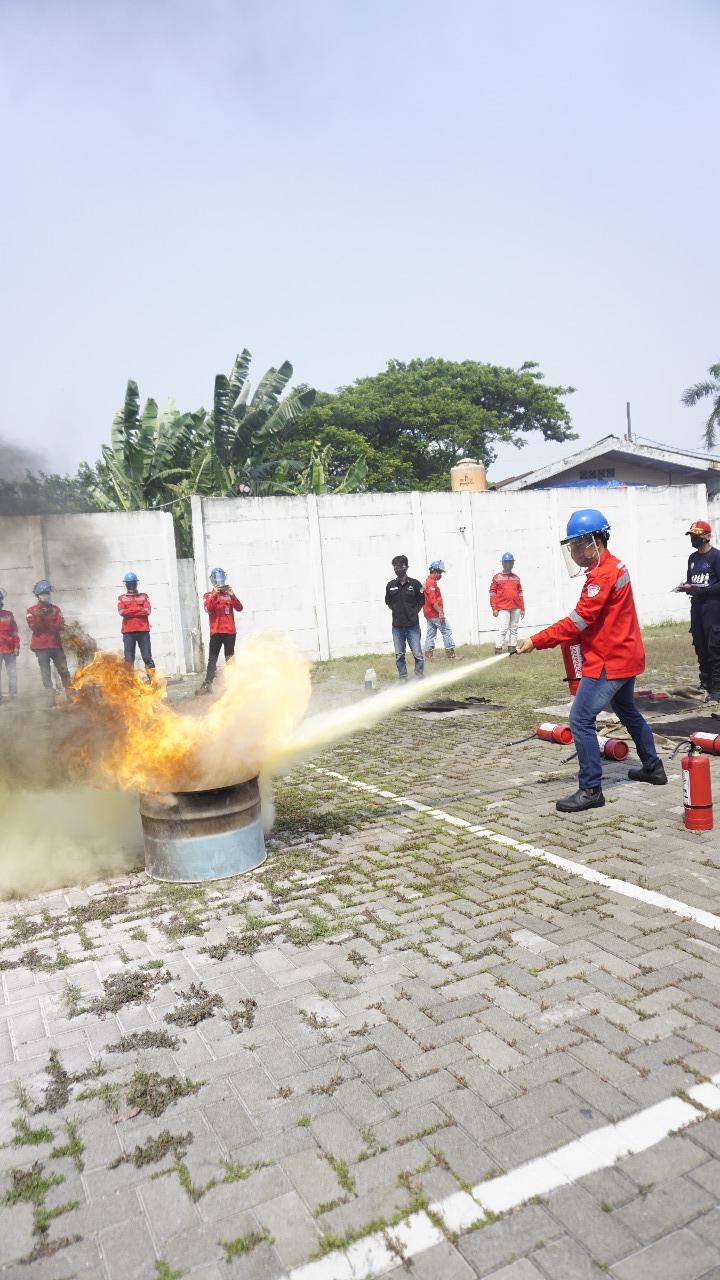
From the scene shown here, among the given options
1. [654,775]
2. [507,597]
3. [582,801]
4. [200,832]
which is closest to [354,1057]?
[200,832]

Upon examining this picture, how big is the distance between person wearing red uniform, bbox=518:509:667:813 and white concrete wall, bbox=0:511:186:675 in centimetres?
1179

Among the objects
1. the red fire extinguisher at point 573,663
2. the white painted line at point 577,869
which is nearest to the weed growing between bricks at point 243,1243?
the white painted line at point 577,869

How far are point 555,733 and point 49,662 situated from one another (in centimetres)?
715

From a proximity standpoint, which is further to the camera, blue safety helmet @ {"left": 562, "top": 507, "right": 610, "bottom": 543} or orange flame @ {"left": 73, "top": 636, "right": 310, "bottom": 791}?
blue safety helmet @ {"left": 562, "top": 507, "right": 610, "bottom": 543}

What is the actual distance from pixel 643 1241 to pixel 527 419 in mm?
53362

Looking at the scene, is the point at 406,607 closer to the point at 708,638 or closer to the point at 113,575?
the point at 708,638

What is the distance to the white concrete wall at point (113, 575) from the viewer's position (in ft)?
55.0

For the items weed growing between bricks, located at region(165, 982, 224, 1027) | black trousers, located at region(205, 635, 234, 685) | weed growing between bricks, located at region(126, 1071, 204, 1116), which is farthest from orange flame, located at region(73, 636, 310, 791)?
black trousers, located at region(205, 635, 234, 685)

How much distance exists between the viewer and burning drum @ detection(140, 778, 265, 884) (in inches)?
222

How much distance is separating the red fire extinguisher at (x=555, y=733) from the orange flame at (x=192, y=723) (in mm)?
3738

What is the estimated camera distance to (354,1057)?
3609mm

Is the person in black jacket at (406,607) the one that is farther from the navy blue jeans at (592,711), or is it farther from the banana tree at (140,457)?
the banana tree at (140,457)

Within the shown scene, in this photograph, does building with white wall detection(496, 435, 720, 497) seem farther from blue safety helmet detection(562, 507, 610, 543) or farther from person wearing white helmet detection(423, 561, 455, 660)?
blue safety helmet detection(562, 507, 610, 543)

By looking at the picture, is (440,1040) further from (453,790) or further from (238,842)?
(453,790)
